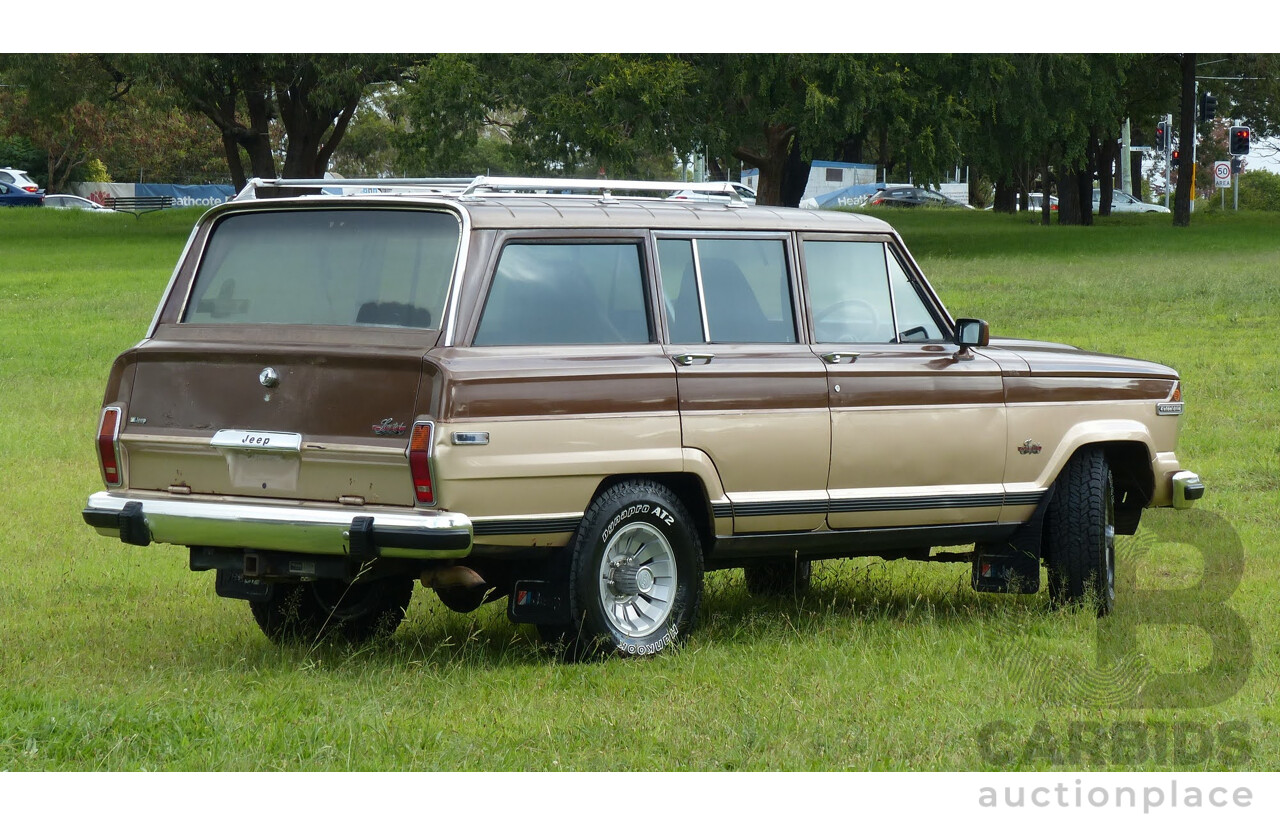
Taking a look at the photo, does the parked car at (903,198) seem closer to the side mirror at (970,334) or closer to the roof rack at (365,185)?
the side mirror at (970,334)

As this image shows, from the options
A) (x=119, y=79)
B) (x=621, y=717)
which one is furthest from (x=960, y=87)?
(x=621, y=717)

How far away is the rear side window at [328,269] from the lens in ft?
22.8

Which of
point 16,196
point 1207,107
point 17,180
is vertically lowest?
point 16,196

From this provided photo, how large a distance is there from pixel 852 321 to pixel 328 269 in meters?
2.60

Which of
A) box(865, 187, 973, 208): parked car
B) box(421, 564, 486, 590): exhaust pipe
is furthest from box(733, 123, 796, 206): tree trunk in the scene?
box(865, 187, 973, 208): parked car

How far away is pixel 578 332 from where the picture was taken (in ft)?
23.7

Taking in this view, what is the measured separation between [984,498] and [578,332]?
7.84 ft

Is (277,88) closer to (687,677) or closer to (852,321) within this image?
(852,321)

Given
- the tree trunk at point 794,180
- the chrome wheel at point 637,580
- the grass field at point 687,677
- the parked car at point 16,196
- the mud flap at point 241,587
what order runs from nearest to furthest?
the grass field at point 687,677 < the chrome wheel at point 637,580 < the mud flap at point 241,587 < the tree trunk at point 794,180 < the parked car at point 16,196

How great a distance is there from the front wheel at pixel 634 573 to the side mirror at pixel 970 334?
1.84m

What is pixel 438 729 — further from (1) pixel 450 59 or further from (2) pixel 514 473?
(1) pixel 450 59

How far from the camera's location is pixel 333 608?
7.93 m

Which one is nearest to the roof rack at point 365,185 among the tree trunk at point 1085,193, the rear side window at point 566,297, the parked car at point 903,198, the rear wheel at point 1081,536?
the rear side window at point 566,297

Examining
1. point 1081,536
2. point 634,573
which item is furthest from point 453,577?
point 1081,536
